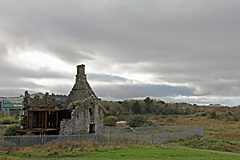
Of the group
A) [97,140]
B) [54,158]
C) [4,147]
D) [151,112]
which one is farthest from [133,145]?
[151,112]

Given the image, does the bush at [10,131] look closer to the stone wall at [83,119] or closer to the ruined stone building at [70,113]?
the ruined stone building at [70,113]

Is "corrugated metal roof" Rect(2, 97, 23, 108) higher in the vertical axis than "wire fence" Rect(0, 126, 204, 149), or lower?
higher

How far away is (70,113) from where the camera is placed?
90.9 ft

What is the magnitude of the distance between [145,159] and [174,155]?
3.47 metres

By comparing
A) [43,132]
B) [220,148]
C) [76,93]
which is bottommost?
[220,148]

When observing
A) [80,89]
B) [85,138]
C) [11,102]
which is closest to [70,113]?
[80,89]

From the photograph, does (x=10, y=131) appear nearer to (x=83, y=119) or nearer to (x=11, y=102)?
(x=83, y=119)

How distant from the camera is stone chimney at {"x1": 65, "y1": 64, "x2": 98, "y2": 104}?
29.0 m

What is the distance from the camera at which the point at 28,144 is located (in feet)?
78.1

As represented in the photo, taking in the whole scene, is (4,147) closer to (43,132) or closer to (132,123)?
(43,132)

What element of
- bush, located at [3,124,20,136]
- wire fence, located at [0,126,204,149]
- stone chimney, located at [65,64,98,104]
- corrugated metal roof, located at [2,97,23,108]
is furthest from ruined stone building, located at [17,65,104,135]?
corrugated metal roof, located at [2,97,23,108]

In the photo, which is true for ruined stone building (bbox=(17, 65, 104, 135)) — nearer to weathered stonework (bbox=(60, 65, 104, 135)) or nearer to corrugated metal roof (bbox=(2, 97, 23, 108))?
weathered stonework (bbox=(60, 65, 104, 135))

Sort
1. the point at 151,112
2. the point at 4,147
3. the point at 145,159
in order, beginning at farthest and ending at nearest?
the point at 151,112, the point at 4,147, the point at 145,159

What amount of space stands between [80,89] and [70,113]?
3.49 m
